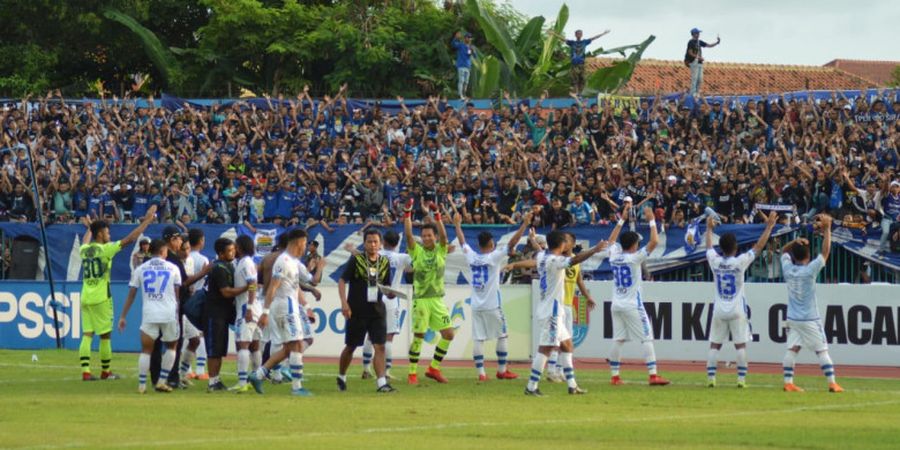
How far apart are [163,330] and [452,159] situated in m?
17.0

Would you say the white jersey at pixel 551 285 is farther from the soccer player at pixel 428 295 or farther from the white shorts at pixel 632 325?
the soccer player at pixel 428 295

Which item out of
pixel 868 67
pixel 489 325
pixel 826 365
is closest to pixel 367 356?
pixel 489 325

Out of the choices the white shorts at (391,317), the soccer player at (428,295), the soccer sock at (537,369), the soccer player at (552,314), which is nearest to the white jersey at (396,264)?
the soccer player at (428,295)

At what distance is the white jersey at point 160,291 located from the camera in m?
20.0

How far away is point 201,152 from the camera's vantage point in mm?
38719

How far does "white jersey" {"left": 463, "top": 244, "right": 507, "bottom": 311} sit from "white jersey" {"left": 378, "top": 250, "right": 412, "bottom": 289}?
918mm

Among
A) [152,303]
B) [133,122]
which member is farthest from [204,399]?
[133,122]

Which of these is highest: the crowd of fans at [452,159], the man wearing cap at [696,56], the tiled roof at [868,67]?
the tiled roof at [868,67]

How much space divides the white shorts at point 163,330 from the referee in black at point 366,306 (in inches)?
89.1

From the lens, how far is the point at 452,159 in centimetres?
3638

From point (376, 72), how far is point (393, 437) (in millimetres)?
40081

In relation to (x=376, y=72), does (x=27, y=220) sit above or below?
below

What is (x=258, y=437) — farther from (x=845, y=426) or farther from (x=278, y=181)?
(x=278, y=181)

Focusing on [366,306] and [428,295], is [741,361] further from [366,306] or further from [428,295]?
[366,306]
